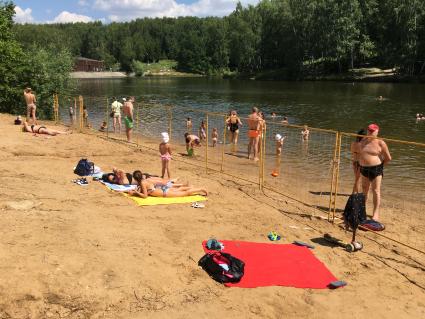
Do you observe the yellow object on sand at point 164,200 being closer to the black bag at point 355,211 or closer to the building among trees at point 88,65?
the black bag at point 355,211

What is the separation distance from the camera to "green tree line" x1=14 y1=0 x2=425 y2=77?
72.1 meters

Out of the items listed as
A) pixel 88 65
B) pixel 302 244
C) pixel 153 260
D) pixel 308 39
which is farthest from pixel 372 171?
pixel 88 65

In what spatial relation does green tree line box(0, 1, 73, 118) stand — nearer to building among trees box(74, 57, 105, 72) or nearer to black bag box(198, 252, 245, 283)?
black bag box(198, 252, 245, 283)

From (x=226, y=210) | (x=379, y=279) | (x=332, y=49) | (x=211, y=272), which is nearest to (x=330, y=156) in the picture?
(x=226, y=210)

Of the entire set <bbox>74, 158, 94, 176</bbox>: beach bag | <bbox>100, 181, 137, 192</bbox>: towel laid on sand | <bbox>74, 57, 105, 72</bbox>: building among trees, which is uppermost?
<bbox>74, 57, 105, 72</bbox>: building among trees

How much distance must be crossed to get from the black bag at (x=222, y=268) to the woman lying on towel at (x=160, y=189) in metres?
4.01

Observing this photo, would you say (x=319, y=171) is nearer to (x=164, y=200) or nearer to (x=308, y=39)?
(x=164, y=200)

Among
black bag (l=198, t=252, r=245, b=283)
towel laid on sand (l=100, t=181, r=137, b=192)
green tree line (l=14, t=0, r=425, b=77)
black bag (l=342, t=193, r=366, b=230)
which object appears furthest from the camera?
green tree line (l=14, t=0, r=425, b=77)

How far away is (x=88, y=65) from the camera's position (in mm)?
154000

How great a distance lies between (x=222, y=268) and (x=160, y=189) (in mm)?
4676

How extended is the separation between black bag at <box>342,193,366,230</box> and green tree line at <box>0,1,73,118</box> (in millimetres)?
21439

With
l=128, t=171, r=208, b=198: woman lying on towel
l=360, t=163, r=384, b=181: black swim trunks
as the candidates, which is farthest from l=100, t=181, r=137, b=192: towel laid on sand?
l=360, t=163, r=384, b=181: black swim trunks

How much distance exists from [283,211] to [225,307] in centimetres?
501

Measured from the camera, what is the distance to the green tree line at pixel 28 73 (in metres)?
24.3
